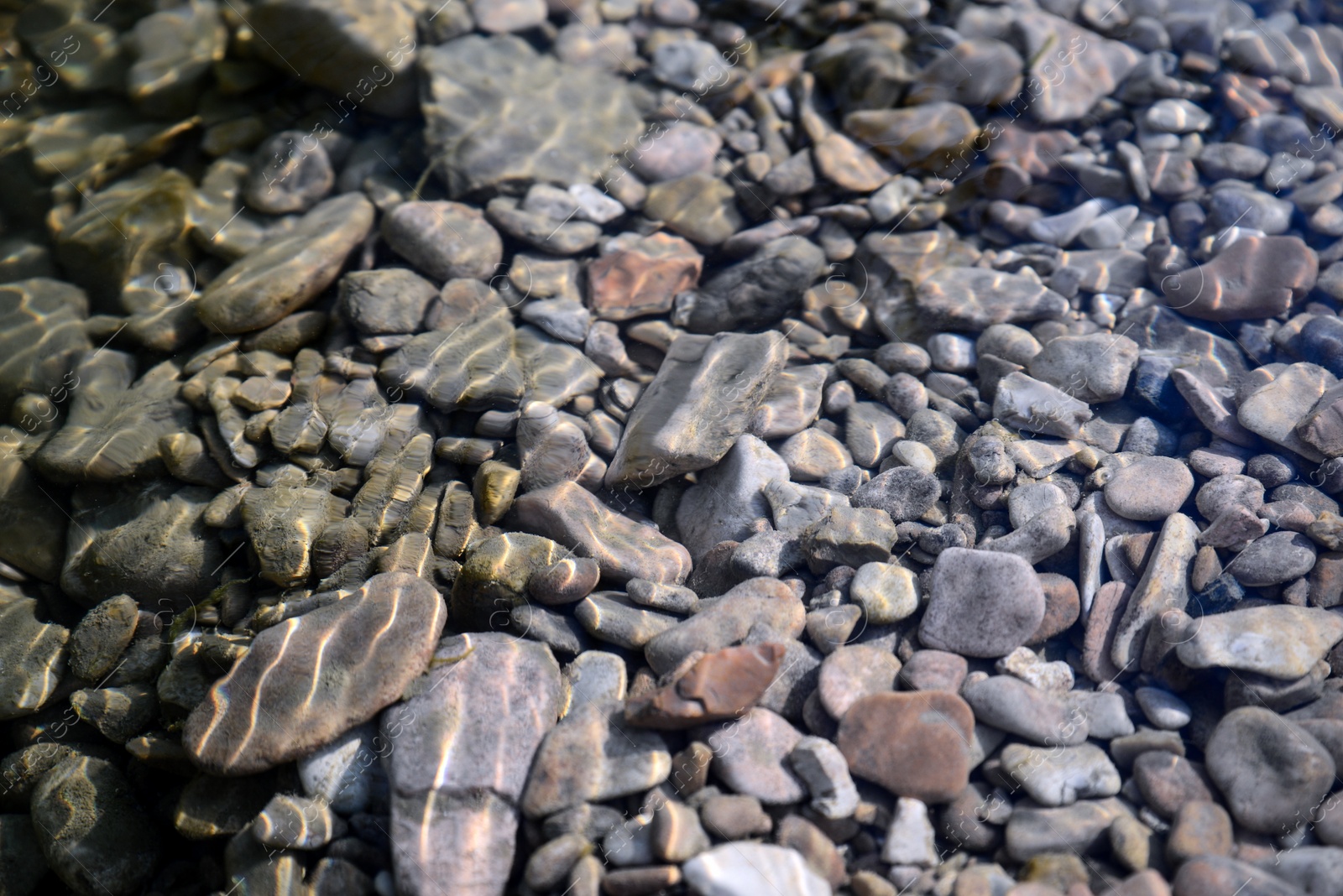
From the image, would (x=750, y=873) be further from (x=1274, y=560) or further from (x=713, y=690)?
(x=1274, y=560)

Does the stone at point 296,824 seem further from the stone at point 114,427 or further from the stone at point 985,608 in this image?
the stone at point 985,608

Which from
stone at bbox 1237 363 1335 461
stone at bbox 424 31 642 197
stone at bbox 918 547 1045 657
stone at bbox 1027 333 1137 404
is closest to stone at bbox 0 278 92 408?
stone at bbox 424 31 642 197

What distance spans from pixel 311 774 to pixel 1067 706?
279 cm

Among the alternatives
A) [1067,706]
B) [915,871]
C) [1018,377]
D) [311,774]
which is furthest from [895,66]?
[311,774]

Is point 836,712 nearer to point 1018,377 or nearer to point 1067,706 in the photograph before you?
point 1067,706

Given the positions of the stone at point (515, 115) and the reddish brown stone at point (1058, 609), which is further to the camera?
the stone at point (515, 115)

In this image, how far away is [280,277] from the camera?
4.37 metres

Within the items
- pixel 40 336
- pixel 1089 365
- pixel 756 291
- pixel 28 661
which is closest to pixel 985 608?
pixel 1089 365

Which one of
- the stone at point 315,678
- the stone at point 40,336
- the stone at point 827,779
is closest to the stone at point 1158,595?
the stone at point 827,779

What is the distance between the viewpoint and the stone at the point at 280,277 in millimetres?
4340

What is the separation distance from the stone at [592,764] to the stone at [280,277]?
2.89 meters

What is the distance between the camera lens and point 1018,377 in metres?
4.02

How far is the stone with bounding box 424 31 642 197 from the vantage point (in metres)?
5.07

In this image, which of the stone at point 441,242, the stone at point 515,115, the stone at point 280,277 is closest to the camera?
the stone at point 280,277
